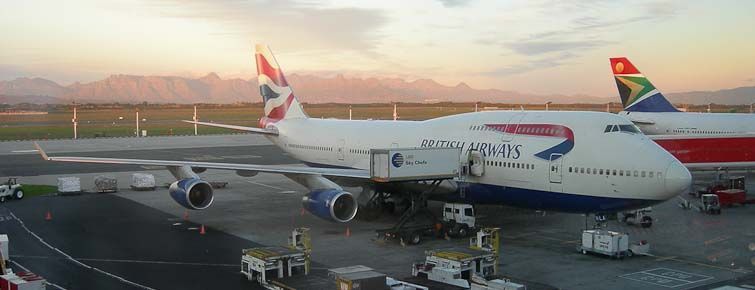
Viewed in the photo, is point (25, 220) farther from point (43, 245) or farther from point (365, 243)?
point (365, 243)

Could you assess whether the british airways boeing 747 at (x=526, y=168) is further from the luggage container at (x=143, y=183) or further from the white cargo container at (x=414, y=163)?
the luggage container at (x=143, y=183)

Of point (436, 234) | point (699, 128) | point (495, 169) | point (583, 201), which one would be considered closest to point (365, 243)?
point (436, 234)

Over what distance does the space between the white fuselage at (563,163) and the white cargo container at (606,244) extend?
880mm

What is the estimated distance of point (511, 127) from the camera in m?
24.6

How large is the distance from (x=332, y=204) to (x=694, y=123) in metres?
34.6

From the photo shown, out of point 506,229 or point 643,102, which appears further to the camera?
point 643,102

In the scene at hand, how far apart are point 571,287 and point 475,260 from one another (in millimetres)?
2552

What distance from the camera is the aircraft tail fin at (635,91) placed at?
178 feet

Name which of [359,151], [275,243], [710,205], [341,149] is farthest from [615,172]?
[341,149]

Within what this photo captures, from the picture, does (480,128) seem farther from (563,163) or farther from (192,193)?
(192,193)

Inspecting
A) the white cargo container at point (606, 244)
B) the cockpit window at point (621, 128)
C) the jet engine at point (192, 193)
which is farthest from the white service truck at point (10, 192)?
the cockpit window at point (621, 128)

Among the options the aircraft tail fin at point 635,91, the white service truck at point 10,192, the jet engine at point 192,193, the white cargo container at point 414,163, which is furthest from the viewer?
the aircraft tail fin at point 635,91

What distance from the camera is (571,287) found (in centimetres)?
1756

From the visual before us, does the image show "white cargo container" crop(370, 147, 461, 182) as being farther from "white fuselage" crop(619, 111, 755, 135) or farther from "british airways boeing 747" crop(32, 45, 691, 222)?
"white fuselage" crop(619, 111, 755, 135)
